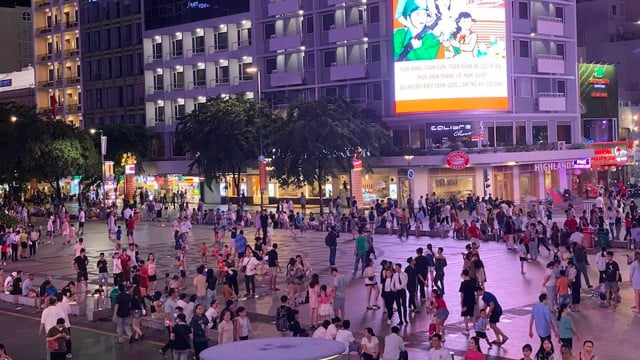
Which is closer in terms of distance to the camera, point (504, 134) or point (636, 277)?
point (636, 277)

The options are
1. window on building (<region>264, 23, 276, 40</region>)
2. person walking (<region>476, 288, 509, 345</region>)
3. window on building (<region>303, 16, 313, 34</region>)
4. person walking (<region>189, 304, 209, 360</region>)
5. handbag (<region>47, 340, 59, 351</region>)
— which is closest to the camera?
person walking (<region>189, 304, 209, 360</region>)

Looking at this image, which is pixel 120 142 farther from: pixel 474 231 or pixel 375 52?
pixel 474 231

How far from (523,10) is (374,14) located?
11565mm

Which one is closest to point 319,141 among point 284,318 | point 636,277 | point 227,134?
point 227,134

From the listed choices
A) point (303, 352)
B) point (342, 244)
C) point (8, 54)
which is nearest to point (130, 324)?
point (303, 352)

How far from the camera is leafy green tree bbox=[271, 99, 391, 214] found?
185ft

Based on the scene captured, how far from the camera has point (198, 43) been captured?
81812 millimetres

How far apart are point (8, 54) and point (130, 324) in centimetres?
10795

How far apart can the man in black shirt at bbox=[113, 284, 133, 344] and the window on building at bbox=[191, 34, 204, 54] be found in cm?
6201

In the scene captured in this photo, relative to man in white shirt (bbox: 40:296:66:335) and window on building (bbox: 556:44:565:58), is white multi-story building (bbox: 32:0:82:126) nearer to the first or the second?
window on building (bbox: 556:44:565:58)

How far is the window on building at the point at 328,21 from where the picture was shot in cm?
7018

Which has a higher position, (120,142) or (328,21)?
(328,21)

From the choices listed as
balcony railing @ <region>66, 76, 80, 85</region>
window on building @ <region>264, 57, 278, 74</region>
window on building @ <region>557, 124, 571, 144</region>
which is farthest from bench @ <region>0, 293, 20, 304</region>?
balcony railing @ <region>66, 76, 80, 85</region>

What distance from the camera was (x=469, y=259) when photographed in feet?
76.8
